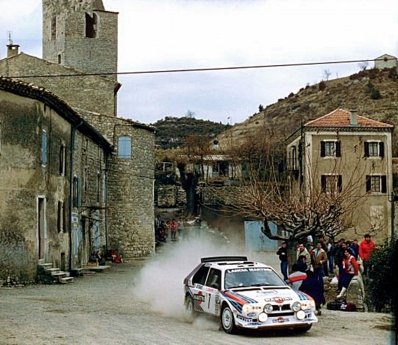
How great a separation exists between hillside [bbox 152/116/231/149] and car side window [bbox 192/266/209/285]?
73.9 metres

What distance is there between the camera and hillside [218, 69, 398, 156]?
90.4 metres

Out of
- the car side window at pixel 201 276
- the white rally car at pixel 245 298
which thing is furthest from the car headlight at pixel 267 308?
the car side window at pixel 201 276

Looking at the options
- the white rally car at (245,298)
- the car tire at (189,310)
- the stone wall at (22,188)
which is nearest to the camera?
the white rally car at (245,298)

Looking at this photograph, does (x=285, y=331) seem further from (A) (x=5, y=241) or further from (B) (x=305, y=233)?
(A) (x=5, y=241)

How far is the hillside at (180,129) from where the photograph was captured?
308ft

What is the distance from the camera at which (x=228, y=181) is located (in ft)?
201

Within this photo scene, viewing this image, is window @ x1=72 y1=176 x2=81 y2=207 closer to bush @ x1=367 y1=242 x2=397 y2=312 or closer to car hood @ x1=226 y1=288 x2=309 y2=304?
bush @ x1=367 y1=242 x2=397 y2=312

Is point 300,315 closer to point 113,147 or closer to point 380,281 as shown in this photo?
point 380,281

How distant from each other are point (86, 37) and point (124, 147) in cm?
1039

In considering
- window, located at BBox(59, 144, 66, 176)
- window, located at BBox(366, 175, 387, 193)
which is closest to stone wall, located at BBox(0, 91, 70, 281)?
window, located at BBox(59, 144, 66, 176)

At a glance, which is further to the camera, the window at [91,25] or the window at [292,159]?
the window at [91,25]

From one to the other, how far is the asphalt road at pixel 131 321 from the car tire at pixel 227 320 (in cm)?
18

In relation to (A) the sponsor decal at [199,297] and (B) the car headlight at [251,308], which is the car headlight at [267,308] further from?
(A) the sponsor decal at [199,297]

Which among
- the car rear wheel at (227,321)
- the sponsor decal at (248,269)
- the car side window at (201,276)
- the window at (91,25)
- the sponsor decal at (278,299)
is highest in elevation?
the window at (91,25)
